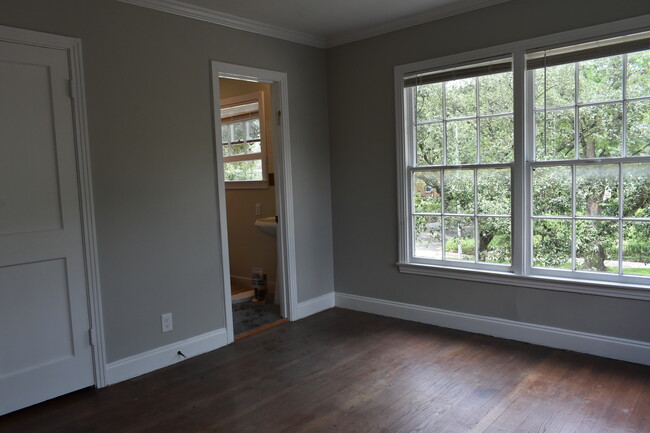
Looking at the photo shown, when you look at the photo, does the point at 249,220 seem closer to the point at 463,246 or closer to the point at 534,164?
the point at 463,246

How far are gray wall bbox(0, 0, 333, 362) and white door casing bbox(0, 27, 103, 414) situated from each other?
12cm

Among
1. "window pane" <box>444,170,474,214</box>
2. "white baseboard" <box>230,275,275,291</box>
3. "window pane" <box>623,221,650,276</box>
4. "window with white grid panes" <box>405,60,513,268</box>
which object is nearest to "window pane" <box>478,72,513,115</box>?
"window with white grid panes" <box>405,60,513,268</box>

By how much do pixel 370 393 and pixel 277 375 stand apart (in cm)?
66

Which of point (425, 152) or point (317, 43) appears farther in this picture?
point (317, 43)

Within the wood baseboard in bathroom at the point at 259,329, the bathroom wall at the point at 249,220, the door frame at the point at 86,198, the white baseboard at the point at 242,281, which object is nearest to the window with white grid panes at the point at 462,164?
the wood baseboard in bathroom at the point at 259,329

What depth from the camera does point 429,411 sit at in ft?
8.70

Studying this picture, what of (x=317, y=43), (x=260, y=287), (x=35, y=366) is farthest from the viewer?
(x=260, y=287)

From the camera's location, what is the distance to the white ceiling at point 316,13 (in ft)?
11.3

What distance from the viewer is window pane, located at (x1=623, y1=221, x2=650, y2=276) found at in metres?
3.09

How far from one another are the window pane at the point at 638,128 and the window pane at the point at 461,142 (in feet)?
3.40

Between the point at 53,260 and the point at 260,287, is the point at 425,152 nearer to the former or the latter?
the point at 260,287

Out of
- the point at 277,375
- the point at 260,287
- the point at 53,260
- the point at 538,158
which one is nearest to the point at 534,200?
the point at 538,158

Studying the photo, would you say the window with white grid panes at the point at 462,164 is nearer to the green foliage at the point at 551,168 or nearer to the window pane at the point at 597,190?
the green foliage at the point at 551,168

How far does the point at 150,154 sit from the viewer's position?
334 centimetres
